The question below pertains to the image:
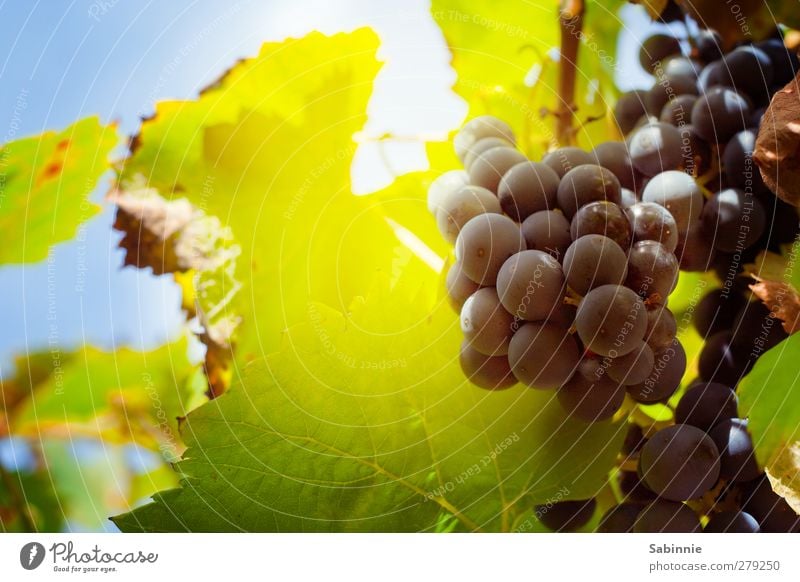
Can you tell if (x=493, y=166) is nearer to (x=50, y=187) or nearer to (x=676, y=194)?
(x=676, y=194)

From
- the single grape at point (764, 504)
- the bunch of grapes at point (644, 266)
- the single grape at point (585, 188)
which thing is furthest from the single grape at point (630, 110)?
the single grape at point (764, 504)

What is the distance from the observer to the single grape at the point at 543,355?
1.13 ft

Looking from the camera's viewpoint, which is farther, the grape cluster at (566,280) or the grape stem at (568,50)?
the grape stem at (568,50)

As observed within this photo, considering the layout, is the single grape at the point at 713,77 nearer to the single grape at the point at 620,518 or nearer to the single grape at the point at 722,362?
the single grape at the point at 722,362

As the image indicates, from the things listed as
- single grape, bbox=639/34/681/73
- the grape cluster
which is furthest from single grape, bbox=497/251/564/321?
single grape, bbox=639/34/681/73

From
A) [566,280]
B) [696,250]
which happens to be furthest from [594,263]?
[696,250]

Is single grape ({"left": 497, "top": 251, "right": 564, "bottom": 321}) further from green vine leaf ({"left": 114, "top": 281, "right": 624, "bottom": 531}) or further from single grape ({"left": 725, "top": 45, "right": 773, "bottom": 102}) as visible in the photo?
single grape ({"left": 725, "top": 45, "right": 773, "bottom": 102})

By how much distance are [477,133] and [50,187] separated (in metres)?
0.27

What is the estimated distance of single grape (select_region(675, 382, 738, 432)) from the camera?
1.30ft

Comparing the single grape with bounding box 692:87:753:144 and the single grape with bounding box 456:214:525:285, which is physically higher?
the single grape with bounding box 692:87:753:144

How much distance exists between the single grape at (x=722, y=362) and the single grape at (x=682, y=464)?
0.06m

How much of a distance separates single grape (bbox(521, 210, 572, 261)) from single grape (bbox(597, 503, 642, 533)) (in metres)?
0.15
